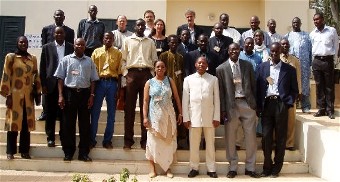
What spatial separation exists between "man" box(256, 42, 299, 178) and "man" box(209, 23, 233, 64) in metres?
0.81

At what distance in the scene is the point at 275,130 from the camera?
20.0 ft

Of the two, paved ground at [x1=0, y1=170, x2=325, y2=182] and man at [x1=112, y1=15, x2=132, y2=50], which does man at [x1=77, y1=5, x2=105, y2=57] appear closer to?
man at [x1=112, y1=15, x2=132, y2=50]

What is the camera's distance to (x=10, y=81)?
616 cm

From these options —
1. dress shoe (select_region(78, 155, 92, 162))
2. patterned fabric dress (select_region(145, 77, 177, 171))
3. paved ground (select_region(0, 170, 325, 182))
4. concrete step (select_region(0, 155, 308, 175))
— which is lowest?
paved ground (select_region(0, 170, 325, 182))

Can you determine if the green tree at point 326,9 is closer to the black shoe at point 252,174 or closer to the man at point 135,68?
the black shoe at point 252,174

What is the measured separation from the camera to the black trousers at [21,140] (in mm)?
6191

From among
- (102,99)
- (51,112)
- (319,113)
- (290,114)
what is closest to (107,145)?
(102,99)

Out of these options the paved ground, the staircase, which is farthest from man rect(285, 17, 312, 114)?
the paved ground

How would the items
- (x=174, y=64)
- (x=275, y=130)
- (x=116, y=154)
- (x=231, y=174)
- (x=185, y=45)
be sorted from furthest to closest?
(x=185, y=45), (x=116, y=154), (x=174, y=64), (x=275, y=130), (x=231, y=174)

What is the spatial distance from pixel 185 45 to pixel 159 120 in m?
1.67

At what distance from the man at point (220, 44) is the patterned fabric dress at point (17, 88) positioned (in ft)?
10.7

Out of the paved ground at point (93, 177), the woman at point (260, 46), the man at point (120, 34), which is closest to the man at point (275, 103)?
the paved ground at point (93, 177)

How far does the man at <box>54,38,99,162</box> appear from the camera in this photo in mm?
6031

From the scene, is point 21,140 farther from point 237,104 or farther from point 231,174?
point 237,104
